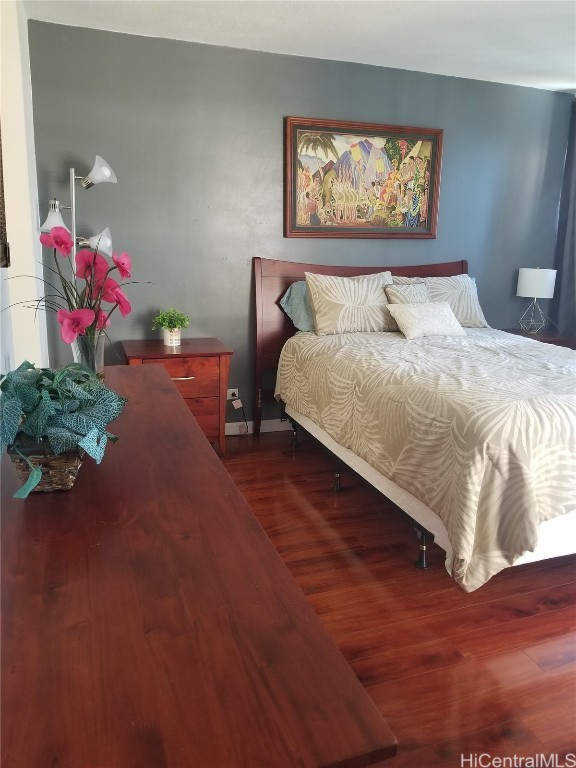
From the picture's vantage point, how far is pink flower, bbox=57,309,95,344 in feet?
4.49

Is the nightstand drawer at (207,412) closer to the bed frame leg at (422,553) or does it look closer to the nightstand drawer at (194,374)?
the nightstand drawer at (194,374)

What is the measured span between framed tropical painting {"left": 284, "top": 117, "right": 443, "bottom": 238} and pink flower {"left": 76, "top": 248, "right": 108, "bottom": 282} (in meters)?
2.37

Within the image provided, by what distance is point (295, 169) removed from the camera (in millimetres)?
3609

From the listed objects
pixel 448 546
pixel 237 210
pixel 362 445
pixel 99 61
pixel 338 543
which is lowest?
pixel 338 543

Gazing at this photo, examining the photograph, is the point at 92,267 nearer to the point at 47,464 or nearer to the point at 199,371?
the point at 47,464

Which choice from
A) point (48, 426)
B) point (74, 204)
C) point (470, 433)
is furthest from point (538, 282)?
point (48, 426)

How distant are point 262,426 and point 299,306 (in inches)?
34.5

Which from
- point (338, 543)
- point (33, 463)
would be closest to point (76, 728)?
point (33, 463)

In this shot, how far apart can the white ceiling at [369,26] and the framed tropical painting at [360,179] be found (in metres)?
0.43

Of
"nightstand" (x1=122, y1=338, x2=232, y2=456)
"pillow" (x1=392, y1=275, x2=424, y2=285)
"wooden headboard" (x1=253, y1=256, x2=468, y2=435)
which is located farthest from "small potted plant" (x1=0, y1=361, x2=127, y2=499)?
"pillow" (x1=392, y1=275, x2=424, y2=285)

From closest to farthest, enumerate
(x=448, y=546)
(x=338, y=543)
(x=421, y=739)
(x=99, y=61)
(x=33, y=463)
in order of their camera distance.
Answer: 1. (x=33, y=463)
2. (x=421, y=739)
3. (x=448, y=546)
4. (x=338, y=543)
5. (x=99, y=61)

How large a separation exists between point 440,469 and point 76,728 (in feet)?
5.50

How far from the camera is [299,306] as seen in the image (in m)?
3.61

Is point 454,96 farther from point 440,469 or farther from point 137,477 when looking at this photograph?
point 137,477
